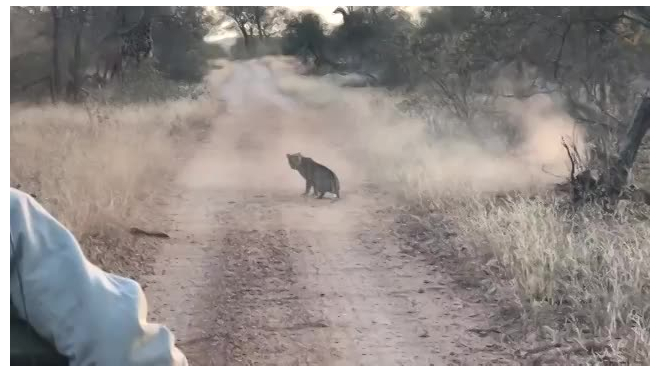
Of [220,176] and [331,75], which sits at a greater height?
[331,75]

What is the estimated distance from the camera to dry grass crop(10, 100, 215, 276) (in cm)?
249

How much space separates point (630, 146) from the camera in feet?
8.82

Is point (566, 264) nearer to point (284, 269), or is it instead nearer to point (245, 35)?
point (284, 269)

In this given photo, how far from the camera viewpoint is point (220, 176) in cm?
275

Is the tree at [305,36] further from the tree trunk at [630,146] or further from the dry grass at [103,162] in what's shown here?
the tree trunk at [630,146]

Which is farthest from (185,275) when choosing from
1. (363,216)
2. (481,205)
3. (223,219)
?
(481,205)

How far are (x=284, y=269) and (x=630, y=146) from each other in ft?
4.01

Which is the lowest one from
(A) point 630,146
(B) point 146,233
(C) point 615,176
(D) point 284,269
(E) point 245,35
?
(D) point 284,269

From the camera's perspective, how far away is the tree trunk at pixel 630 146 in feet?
8.70

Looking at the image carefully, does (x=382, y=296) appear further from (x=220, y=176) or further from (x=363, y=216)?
(x=220, y=176)

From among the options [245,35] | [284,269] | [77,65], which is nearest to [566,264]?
[284,269]

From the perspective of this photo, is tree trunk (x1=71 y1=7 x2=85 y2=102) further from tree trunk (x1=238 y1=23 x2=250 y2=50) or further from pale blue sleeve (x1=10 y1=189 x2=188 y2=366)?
pale blue sleeve (x1=10 y1=189 x2=188 y2=366)

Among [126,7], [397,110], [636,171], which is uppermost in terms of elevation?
[126,7]

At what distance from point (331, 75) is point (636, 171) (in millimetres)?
1072
